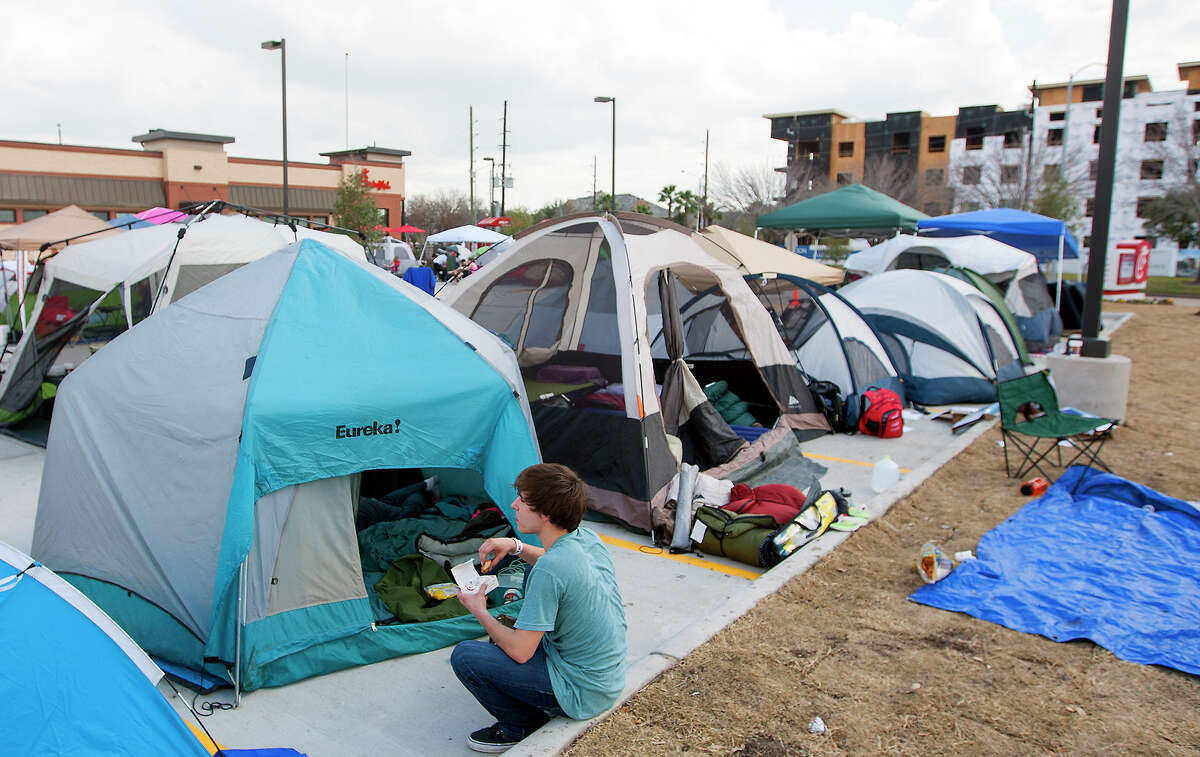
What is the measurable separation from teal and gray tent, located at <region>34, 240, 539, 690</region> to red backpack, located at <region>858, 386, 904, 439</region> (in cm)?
511

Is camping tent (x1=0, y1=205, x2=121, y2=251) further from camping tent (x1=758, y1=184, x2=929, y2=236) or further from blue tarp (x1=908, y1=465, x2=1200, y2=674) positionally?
blue tarp (x1=908, y1=465, x2=1200, y2=674)

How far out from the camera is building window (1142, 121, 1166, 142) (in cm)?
4866

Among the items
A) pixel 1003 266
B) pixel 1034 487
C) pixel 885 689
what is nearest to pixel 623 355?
pixel 885 689

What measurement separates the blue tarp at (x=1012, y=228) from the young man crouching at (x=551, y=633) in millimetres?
14037

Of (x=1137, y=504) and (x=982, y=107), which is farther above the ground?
(x=982, y=107)

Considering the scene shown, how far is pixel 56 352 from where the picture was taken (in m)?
8.55

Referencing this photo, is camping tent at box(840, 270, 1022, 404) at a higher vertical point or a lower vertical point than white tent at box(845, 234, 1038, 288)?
lower

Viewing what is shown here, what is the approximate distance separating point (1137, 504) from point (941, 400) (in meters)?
4.27

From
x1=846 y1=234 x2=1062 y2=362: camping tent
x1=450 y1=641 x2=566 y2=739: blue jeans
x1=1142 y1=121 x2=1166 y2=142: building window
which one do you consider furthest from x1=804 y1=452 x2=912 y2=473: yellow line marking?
Answer: x1=1142 y1=121 x2=1166 y2=142: building window

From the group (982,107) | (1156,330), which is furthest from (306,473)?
(982,107)

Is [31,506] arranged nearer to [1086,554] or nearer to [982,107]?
[1086,554]

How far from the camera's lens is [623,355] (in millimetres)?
6262

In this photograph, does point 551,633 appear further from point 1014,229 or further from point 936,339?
point 1014,229

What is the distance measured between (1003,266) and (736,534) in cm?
1126
